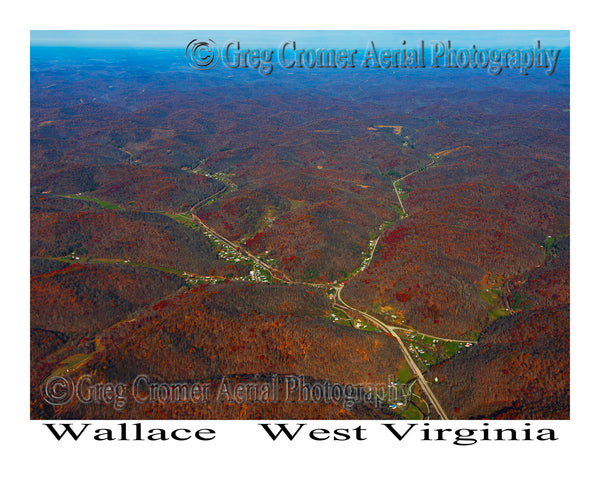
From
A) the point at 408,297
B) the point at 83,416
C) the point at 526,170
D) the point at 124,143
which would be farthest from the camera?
the point at 124,143

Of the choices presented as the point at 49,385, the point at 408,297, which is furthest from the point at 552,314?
the point at 49,385

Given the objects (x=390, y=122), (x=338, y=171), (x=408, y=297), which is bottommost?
(x=408, y=297)

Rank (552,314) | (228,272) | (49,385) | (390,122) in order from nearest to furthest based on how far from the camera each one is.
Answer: (49,385), (552,314), (228,272), (390,122)

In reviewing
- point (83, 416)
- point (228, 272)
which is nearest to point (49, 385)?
point (83, 416)

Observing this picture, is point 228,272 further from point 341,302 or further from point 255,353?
point 255,353

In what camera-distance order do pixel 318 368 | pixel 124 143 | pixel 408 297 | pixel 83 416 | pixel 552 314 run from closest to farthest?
pixel 83 416
pixel 318 368
pixel 552 314
pixel 408 297
pixel 124 143

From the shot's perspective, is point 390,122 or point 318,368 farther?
point 390,122

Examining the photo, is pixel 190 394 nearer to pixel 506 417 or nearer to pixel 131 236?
pixel 506 417

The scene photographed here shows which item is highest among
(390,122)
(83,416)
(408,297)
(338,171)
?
(390,122)

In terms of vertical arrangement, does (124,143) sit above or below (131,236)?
above
